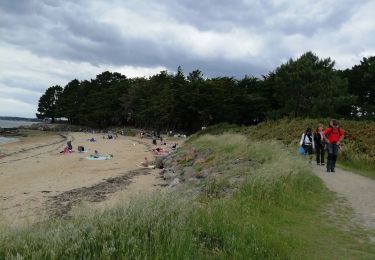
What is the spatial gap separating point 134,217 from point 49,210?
898 cm

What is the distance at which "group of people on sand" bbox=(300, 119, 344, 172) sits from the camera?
51.5ft

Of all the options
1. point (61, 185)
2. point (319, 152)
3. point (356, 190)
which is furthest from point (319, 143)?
point (61, 185)

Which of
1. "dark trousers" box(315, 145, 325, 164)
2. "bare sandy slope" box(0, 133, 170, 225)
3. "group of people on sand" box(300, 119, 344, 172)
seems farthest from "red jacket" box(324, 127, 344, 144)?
"bare sandy slope" box(0, 133, 170, 225)

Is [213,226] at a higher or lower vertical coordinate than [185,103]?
lower

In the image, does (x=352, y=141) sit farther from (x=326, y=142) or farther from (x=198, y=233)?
(x=198, y=233)

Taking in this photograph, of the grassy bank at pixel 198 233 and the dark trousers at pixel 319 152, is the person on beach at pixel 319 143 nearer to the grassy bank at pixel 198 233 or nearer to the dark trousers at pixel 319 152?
the dark trousers at pixel 319 152

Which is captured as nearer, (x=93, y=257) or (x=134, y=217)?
(x=93, y=257)

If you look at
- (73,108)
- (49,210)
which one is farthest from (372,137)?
(73,108)

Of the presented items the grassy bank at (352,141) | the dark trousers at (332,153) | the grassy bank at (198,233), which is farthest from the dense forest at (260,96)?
Result: the grassy bank at (198,233)

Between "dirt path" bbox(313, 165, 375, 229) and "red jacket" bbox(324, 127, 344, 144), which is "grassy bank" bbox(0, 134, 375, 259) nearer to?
"dirt path" bbox(313, 165, 375, 229)

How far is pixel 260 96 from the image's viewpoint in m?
66.4

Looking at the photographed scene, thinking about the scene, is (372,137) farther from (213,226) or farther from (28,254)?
(28,254)

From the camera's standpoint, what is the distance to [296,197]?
10.4 meters

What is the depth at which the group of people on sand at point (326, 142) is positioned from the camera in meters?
15.7
